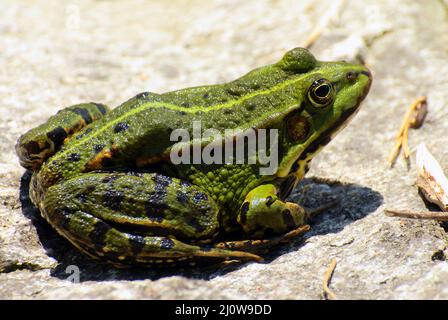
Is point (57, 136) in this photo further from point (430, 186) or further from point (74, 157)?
point (430, 186)

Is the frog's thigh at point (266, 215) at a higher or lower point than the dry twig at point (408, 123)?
lower

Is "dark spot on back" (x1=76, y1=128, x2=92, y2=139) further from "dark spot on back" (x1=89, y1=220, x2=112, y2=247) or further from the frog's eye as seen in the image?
the frog's eye

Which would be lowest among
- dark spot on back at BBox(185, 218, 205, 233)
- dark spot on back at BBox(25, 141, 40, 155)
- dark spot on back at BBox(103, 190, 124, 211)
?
dark spot on back at BBox(185, 218, 205, 233)

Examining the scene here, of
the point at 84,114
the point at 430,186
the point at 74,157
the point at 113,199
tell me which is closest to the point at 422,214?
the point at 430,186

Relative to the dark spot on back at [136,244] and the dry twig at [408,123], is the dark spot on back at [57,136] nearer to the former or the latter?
the dark spot on back at [136,244]

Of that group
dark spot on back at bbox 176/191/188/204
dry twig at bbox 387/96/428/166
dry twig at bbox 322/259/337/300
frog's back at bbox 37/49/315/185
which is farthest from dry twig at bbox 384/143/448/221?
dark spot on back at bbox 176/191/188/204

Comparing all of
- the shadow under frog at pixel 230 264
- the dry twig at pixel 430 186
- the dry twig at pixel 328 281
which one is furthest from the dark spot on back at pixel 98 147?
the dry twig at pixel 430 186

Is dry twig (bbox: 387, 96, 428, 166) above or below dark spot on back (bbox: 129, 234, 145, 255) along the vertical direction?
above
